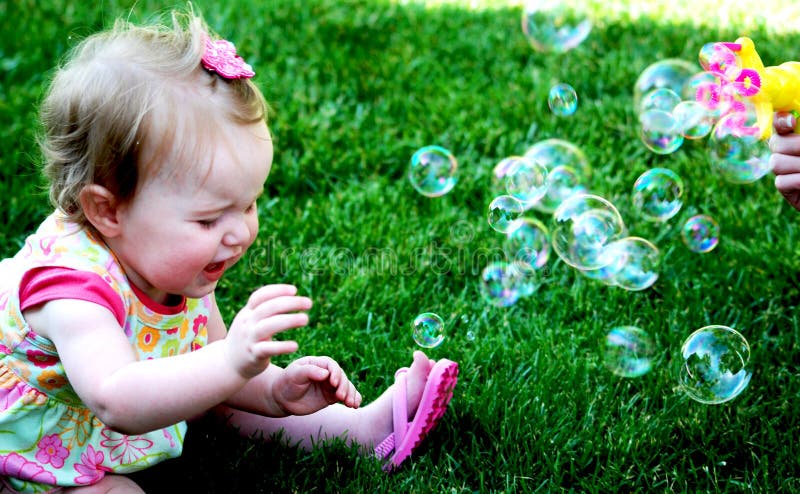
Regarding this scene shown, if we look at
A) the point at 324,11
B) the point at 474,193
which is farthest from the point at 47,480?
the point at 324,11

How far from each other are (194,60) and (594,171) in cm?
195

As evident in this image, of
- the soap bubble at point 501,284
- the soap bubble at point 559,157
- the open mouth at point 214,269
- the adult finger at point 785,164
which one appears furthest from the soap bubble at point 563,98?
the open mouth at point 214,269

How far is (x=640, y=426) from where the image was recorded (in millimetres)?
2193

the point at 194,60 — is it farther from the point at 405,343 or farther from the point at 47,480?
the point at 405,343

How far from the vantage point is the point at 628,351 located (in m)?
2.43

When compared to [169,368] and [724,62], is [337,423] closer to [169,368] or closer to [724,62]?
[169,368]

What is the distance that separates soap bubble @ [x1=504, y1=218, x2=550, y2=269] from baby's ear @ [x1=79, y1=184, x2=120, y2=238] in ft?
4.47

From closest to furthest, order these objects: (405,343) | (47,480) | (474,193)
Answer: (47,480) → (405,343) → (474,193)

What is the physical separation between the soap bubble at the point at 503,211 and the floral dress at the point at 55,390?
3.50 feet

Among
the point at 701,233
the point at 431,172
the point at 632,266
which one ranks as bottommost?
the point at 701,233

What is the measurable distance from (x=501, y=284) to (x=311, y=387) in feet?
3.04

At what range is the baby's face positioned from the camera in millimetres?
1706

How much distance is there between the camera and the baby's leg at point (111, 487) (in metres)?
1.88

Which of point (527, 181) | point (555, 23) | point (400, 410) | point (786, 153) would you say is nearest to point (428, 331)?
point (400, 410)
